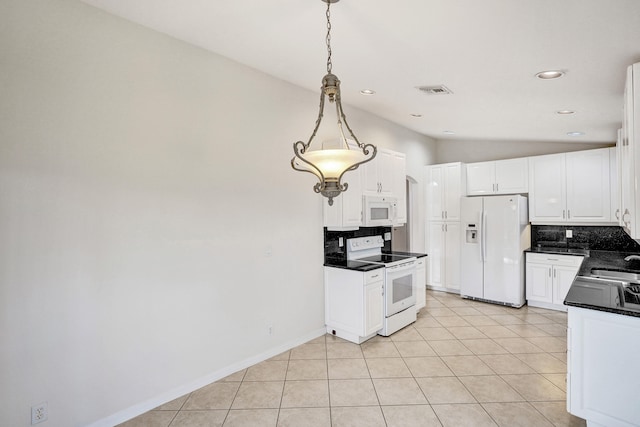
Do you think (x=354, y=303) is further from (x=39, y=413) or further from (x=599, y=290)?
(x=39, y=413)

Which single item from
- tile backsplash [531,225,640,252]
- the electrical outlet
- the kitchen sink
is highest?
tile backsplash [531,225,640,252]

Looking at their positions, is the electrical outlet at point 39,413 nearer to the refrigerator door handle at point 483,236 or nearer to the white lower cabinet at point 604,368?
the white lower cabinet at point 604,368

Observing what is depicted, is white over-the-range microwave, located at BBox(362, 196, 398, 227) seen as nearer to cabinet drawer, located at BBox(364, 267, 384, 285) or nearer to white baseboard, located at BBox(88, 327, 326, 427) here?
cabinet drawer, located at BBox(364, 267, 384, 285)

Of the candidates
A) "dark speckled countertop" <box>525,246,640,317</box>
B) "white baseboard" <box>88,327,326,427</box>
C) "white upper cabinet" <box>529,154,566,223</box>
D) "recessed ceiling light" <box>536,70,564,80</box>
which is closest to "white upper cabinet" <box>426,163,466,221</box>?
"white upper cabinet" <box>529,154,566,223</box>

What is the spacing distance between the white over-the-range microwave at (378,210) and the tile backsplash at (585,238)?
2.65 metres

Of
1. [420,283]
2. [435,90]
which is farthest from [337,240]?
[435,90]

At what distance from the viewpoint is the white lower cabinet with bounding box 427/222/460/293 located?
19.0ft

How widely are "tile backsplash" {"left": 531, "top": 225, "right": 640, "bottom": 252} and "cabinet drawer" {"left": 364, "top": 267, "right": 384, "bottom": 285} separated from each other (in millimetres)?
3128

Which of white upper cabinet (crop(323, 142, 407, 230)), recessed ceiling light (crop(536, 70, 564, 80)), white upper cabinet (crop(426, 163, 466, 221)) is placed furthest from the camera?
white upper cabinet (crop(426, 163, 466, 221))

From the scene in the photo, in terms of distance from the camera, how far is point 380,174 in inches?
171

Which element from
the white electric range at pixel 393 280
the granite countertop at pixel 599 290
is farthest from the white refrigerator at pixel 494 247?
the white electric range at pixel 393 280

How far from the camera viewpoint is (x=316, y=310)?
3.98 metres

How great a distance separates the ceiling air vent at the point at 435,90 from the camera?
3.50m

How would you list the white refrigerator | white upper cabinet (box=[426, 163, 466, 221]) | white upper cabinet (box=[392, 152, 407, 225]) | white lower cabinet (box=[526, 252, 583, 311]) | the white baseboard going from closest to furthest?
the white baseboard < white upper cabinet (box=[392, 152, 407, 225]) < white lower cabinet (box=[526, 252, 583, 311]) < the white refrigerator < white upper cabinet (box=[426, 163, 466, 221])
